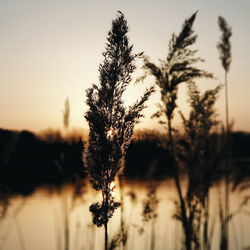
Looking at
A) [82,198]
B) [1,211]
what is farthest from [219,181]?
[1,211]

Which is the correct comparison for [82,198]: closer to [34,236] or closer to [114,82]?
[114,82]

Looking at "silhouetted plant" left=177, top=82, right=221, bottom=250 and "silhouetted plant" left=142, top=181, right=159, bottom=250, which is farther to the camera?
"silhouetted plant" left=142, top=181, right=159, bottom=250

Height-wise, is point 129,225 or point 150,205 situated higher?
point 150,205

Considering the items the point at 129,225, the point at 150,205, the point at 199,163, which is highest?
the point at 199,163

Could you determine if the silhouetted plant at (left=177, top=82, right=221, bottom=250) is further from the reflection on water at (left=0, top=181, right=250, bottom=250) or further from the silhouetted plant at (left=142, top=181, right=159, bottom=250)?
the silhouetted plant at (left=142, top=181, right=159, bottom=250)

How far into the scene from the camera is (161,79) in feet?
16.8

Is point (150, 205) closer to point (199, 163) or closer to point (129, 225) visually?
point (129, 225)

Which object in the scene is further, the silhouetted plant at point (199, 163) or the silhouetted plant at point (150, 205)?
the silhouetted plant at point (150, 205)

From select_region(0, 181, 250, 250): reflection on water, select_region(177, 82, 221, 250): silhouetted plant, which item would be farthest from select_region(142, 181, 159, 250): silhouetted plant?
select_region(177, 82, 221, 250): silhouetted plant

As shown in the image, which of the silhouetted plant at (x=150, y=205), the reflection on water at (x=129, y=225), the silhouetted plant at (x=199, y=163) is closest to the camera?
the silhouetted plant at (x=199, y=163)

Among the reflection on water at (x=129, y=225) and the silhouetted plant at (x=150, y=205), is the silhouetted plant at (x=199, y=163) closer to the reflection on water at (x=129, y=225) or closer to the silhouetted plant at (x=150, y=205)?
the reflection on water at (x=129, y=225)

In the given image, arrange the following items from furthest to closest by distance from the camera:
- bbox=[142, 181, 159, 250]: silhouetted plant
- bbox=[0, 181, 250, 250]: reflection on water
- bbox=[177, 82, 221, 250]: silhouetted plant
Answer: bbox=[142, 181, 159, 250]: silhouetted plant < bbox=[0, 181, 250, 250]: reflection on water < bbox=[177, 82, 221, 250]: silhouetted plant

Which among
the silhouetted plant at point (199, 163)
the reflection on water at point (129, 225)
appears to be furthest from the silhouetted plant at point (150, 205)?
the silhouetted plant at point (199, 163)

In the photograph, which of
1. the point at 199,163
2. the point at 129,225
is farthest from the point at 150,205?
the point at 199,163
